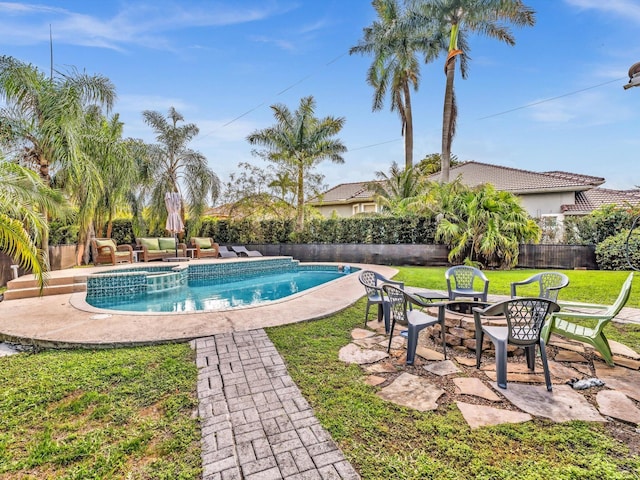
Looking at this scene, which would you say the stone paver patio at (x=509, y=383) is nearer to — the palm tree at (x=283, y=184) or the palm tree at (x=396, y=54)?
Result: the palm tree at (x=396, y=54)

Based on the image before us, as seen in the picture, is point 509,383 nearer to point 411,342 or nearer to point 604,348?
point 411,342

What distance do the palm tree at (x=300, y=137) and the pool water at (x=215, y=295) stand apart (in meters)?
6.81

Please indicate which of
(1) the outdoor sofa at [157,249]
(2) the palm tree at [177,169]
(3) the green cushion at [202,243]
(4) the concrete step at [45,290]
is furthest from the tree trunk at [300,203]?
(4) the concrete step at [45,290]

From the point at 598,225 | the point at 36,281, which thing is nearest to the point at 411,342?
the point at 36,281

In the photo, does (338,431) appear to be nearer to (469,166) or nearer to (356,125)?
(356,125)

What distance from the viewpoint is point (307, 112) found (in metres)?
18.6

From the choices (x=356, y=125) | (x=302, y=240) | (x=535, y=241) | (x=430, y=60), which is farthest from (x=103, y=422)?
(x=430, y=60)

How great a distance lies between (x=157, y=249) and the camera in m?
15.6

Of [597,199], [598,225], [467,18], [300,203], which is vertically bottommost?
[598,225]

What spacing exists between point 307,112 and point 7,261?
1508 centimetres

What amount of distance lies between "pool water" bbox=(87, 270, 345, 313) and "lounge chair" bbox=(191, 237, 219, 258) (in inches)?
194

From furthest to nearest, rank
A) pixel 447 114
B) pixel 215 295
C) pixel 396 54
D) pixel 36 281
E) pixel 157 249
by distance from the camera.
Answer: pixel 396 54
pixel 447 114
pixel 157 249
pixel 215 295
pixel 36 281

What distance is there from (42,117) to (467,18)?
17976 mm

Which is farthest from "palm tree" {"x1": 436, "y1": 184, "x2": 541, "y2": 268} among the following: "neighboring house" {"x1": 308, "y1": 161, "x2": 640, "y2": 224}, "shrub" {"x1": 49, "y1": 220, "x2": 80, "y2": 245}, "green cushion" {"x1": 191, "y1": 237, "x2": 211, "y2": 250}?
"shrub" {"x1": 49, "y1": 220, "x2": 80, "y2": 245}
